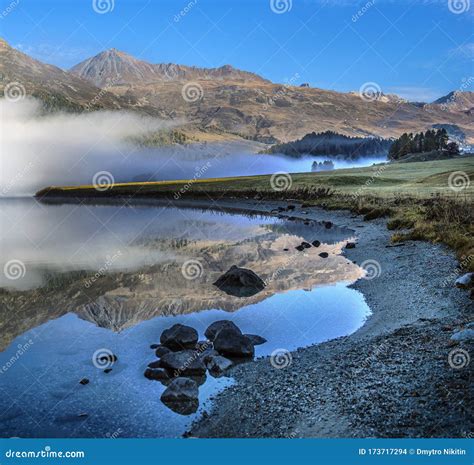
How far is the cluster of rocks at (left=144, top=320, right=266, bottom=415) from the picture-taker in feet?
39.6

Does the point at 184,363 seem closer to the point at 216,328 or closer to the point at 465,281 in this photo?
the point at 216,328

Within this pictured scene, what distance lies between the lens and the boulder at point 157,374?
529 inches

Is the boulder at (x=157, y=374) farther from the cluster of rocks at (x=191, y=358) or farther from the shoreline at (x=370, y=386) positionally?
the shoreline at (x=370, y=386)

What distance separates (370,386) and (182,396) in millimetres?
4299

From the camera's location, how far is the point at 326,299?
22.0 meters

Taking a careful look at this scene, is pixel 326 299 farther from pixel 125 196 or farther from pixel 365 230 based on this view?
pixel 125 196

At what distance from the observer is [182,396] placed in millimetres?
12023

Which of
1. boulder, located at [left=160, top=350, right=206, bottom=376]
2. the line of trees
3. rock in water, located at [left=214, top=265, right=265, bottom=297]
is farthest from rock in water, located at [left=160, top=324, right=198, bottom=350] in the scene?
the line of trees

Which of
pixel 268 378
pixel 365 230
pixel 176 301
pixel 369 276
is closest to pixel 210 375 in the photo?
pixel 268 378

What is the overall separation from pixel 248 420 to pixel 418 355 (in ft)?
15.7

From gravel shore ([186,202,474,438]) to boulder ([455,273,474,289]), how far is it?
98cm

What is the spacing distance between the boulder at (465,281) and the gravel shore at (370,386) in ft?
3.21

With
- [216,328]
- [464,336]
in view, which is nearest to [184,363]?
[216,328]

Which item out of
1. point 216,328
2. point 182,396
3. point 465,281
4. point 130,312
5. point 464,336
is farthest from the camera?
point 130,312
